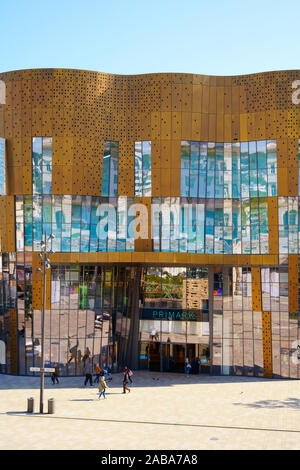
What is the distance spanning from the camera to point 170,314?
39.8 metres

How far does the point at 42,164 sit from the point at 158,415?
19.0 meters

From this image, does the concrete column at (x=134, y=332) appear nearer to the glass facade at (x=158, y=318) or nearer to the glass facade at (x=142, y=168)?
the glass facade at (x=158, y=318)

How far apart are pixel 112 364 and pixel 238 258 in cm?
1138

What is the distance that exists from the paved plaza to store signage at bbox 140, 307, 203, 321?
4205 mm

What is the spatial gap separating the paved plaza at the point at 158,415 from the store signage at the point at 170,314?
4205 millimetres

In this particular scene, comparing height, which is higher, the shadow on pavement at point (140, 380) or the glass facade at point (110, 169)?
the glass facade at point (110, 169)

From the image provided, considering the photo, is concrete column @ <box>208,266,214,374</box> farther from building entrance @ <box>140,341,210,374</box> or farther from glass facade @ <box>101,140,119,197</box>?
glass facade @ <box>101,140,119,197</box>

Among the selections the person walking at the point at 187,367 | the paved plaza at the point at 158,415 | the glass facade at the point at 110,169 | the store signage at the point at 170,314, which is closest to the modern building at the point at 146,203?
the glass facade at the point at 110,169

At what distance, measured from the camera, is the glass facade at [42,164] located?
37688mm

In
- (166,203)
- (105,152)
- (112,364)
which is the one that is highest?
(105,152)

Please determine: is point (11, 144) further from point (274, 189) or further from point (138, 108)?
point (274, 189)
